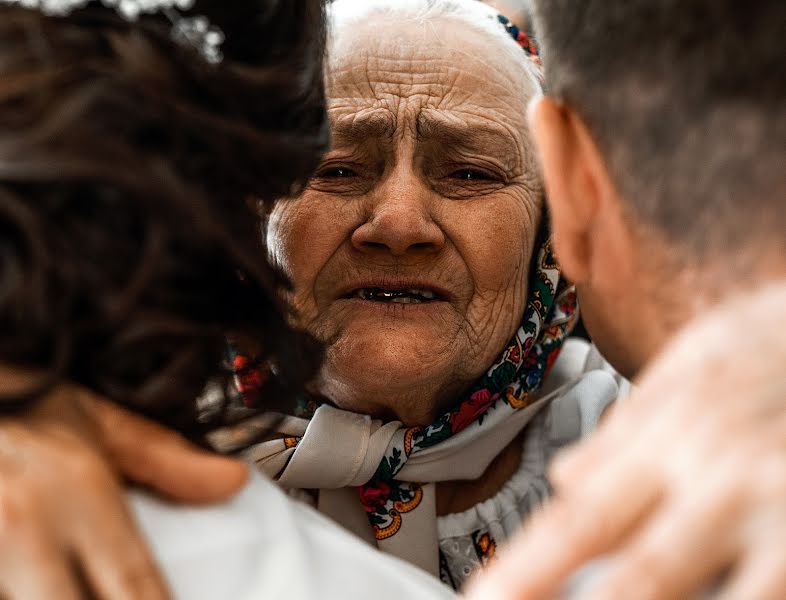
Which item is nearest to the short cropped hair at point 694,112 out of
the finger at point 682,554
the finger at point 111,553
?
the finger at point 682,554

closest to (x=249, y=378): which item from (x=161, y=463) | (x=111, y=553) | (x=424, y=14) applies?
(x=161, y=463)

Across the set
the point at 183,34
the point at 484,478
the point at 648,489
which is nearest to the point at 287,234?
the point at 484,478

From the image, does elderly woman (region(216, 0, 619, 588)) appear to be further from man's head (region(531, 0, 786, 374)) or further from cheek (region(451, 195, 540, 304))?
man's head (region(531, 0, 786, 374))

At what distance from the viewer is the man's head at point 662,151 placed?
83cm

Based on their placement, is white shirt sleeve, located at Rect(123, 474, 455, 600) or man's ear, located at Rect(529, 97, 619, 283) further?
man's ear, located at Rect(529, 97, 619, 283)

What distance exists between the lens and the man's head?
832 millimetres

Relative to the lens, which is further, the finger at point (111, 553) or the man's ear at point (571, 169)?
the man's ear at point (571, 169)

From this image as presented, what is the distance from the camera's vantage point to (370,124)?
66.2 inches

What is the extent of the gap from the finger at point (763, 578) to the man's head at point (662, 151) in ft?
0.94

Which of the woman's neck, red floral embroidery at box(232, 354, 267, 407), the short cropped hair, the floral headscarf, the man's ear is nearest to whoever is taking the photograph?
the short cropped hair

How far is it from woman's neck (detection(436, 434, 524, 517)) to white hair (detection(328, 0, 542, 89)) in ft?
2.64

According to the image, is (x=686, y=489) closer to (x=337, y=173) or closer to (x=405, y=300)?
(x=405, y=300)

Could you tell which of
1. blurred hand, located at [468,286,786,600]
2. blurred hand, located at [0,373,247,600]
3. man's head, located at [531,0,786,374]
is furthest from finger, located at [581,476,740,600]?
blurred hand, located at [0,373,247,600]

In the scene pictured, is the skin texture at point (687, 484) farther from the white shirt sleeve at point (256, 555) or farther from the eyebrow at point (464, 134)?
the eyebrow at point (464, 134)
